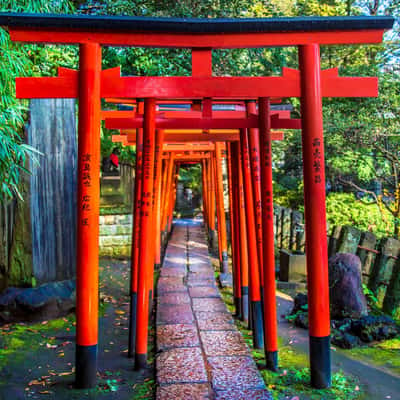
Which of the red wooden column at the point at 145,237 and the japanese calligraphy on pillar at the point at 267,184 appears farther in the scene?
the red wooden column at the point at 145,237

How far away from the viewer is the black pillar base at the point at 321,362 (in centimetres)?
353

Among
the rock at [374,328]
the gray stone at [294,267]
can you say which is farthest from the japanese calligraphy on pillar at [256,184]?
the gray stone at [294,267]

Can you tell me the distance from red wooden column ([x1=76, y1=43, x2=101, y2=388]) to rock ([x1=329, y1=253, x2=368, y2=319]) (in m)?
3.49

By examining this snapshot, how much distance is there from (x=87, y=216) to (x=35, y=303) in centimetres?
293

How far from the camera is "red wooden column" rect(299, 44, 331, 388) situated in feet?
11.6

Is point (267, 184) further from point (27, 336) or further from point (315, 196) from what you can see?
point (27, 336)

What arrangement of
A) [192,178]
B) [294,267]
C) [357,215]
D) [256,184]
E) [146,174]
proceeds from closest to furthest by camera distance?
[146,174] → [256,184] → [294,267] → [357,215] → [192,178]

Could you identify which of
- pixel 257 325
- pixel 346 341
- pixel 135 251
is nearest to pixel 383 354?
pixel 346 341

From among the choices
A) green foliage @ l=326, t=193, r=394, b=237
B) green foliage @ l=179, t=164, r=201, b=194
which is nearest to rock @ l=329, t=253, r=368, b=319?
green foliage @ l=326, t=193, r=394, b=237

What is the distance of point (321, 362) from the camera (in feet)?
11.6

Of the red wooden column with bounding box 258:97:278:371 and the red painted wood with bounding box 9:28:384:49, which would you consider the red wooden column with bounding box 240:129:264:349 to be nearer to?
the red wooden column with bounding box 258:97:278:371

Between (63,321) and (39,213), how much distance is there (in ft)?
5.13

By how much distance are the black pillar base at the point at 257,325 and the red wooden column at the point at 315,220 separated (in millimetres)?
1075

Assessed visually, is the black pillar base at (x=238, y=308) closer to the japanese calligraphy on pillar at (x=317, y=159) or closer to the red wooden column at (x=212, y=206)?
the japanese calligraphy on pillar at (x=317, y=159)
